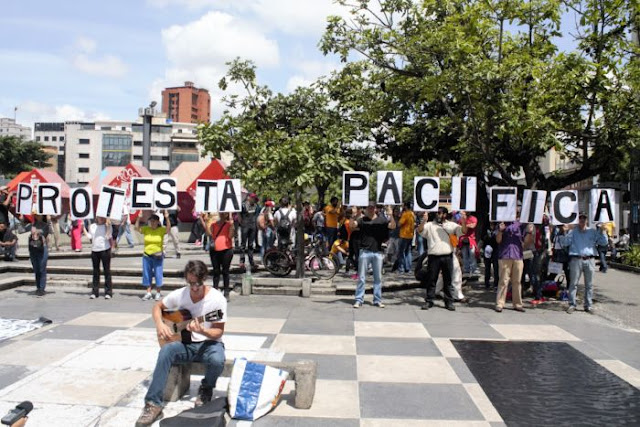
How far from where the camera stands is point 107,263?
36.4 feet

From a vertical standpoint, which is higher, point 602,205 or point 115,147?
point 115,147

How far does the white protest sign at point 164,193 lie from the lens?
11.8 m

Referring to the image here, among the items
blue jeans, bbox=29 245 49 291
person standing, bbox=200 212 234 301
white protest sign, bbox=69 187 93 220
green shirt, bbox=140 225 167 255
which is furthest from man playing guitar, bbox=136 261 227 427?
white protest sign, bbox=69 187 93 220

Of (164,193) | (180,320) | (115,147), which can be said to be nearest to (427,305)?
(164,193)

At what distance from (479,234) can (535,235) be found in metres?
10.6

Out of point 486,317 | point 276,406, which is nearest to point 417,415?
point 276,406

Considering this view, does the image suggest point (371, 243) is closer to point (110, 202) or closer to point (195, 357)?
point (110, 202)

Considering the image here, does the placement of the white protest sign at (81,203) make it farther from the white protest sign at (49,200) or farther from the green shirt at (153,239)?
the green shirt at (153,239)

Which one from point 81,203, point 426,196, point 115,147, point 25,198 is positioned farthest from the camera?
point 115,147

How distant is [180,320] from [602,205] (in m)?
8.39

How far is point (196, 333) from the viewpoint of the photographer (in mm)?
5422

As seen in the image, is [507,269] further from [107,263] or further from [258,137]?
[107,263]

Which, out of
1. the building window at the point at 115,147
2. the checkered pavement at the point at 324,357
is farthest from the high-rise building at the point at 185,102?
the checkered pavement at the point at 324,357

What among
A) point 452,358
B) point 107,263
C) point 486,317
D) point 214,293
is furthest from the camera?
point 107,263
